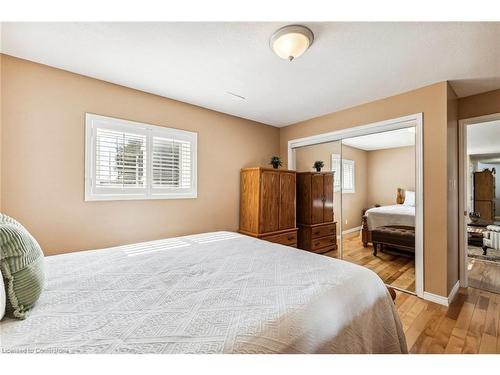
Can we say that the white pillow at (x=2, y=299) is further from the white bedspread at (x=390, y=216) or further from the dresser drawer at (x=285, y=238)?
the white bedspread at (x=390, y=216)

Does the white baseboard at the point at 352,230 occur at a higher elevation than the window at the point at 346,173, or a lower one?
lower

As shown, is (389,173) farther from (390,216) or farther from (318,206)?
(318,206)

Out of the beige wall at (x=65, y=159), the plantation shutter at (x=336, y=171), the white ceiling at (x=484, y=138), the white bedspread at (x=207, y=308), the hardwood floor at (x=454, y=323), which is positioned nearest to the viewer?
the white bedspread at (x=207, y=308)

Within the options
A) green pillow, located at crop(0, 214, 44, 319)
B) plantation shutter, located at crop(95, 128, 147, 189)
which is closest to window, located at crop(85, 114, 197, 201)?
plantation shutter, located at crop(95, 128, 147, 189)

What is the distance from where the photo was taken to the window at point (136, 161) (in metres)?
2.33

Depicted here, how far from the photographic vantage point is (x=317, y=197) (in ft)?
12.7

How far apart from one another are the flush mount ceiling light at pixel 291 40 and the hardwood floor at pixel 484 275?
11.4 feet

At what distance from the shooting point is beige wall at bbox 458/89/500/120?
254 centimetres

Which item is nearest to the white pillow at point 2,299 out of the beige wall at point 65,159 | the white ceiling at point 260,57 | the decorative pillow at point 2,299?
the decorative pillow at point 2,299

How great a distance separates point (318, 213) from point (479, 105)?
2.43 meters

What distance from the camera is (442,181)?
2.32 m
